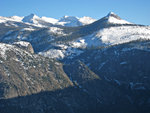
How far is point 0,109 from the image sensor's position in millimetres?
196500

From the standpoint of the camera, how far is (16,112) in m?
195

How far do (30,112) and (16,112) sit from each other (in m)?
10.6

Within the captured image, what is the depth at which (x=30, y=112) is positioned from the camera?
199500 mm

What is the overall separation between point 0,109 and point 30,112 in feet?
73.5

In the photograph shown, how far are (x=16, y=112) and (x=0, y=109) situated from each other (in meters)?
12.5
